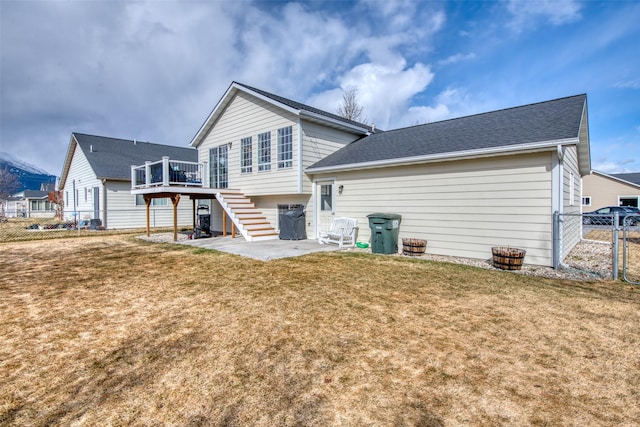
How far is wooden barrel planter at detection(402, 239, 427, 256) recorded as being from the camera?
823 centimetres

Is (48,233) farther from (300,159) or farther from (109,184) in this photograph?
(300,159)

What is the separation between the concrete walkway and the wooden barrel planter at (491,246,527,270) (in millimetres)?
4376

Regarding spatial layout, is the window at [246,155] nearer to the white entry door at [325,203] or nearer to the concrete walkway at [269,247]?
the white entry door at [325,203]

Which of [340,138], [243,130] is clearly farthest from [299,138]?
[243,130]

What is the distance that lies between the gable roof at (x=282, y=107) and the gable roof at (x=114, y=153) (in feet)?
22.8

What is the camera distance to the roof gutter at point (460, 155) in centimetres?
637

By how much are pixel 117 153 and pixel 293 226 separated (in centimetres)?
1703

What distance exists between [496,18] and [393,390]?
1311cm

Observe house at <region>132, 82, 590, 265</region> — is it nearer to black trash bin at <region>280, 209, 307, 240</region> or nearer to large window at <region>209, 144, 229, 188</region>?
large window at <region>209, 144, 229, 188</region>

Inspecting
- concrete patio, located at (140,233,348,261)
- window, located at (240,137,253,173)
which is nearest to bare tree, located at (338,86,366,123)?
window, located at (240,137,253,173)

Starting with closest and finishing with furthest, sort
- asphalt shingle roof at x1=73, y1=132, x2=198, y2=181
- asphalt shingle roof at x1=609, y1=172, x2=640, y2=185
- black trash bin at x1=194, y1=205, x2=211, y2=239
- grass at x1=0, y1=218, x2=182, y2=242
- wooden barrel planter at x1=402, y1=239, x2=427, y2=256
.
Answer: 1. wooden barrel planter at x1=402, y1=239, x2=427, y2=256
2. black trash bin at x1=194, y1=205, x2=211, y2=239
3. grass at x1=0, y1=218, x2=182, y2=242
4. asphalt shingle roof at x1=73, y1=132, x2=198, y2=181
5. asphalt shingle roof at x1=609, y1=172, x2=640, y2=185

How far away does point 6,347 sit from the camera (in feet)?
10.4

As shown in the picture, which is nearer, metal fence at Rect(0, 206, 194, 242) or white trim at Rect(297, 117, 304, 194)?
white trim at Rect(297, 117, 304, 194)

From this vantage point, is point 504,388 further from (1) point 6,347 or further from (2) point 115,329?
(1) point 6,347
